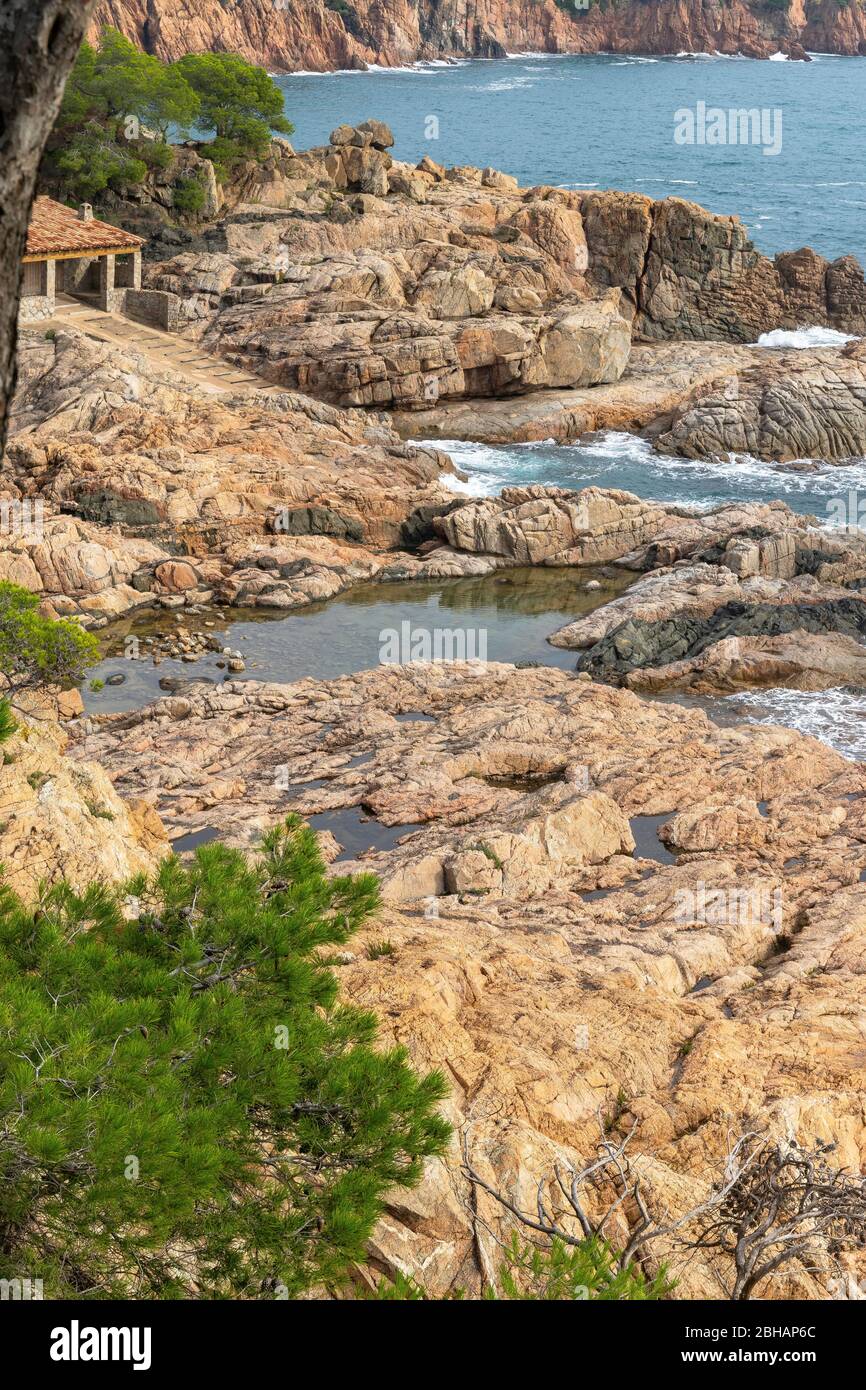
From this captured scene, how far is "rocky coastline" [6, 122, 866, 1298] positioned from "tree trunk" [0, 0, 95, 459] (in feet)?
22.3

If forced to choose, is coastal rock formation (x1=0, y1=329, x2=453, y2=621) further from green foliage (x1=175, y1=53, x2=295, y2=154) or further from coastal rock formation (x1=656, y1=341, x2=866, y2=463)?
green foliage (x1=175, y1=53, x2=295, y2=154)

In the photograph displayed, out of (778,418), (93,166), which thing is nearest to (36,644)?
(778,418)

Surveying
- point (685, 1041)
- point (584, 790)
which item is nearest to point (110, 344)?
point (584, 790)

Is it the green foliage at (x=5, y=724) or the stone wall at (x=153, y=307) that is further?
the stone wall at (x=153, y=307)

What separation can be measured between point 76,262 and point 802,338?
1333 inches

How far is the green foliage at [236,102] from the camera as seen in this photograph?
68.9 meters

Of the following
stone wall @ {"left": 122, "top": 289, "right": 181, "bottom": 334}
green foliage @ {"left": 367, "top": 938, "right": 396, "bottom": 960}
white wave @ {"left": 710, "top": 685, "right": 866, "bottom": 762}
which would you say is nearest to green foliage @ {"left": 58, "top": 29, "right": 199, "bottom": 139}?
stone wall @ {"left": 122, "top": 289, "right": 181, "bottom": 334}

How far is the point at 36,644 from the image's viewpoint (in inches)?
1073
